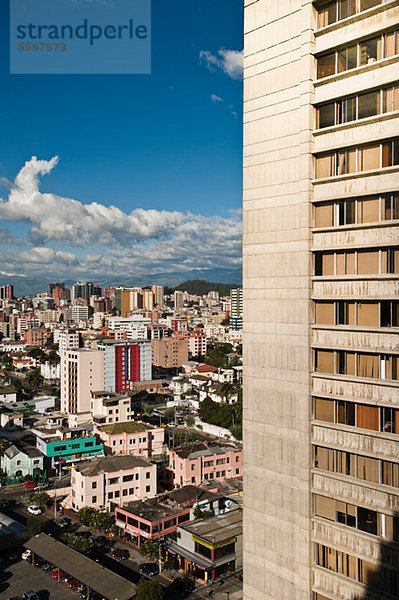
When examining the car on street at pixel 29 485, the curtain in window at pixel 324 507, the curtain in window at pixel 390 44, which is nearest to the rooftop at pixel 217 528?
the car on street at pixel 29 485

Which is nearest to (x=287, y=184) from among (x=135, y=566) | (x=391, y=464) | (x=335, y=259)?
(x=335, y=259)

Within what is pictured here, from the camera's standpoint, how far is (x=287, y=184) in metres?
7.20

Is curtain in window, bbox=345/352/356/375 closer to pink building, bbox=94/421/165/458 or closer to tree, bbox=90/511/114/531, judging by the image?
tree, bbox=90/511/114/531

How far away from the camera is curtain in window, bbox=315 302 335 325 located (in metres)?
7.01

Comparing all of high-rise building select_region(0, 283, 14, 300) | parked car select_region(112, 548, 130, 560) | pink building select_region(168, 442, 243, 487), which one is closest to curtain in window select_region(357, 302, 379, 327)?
parked car select_region(112, 548, 130, 560)

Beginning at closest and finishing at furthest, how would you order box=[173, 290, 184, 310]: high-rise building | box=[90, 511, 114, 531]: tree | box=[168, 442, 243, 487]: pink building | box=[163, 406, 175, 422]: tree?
box=[90, 511, 114, 531]: tree → box=[168, 442, 243, 487]: pink building → box=[163, 406, 175, 422]: tree → box=[173, 290, 184, 310]: high-rise building

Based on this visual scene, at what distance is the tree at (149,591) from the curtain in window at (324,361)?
487 inches

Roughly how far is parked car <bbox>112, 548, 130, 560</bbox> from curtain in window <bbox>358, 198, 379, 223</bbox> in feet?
59.8

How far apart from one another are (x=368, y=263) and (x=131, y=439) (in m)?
26.3

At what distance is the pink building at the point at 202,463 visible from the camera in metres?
27.5

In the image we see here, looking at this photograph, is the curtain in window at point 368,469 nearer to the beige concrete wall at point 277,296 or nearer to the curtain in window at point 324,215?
the beige concrete wall at point 277,296

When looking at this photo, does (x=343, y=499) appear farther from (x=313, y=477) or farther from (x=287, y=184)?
(x=287, y=184)

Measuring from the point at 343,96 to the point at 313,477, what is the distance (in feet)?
16.3

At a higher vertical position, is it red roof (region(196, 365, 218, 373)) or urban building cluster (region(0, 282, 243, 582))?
red roof (region(196, 365, 218, 373))
